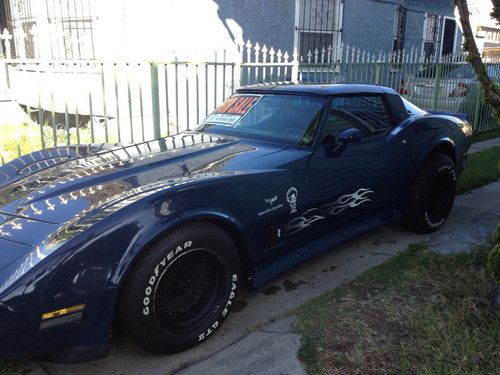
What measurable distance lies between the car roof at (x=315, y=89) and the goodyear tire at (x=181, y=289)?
60.6 inches

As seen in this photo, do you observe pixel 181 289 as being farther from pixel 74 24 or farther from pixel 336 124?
pixel 74 24

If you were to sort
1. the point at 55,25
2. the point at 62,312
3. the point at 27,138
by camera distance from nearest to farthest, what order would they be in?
1. the point at 62,312
2. the point at 27,138
3. the point at 55,25

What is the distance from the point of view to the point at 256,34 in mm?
8828

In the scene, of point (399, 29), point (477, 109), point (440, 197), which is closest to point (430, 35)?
point (399, 29)

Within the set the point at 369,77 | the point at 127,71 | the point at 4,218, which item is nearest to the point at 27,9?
the point at 127,71

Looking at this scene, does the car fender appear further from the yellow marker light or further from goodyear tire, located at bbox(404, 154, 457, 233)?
goodyear tire, located at bbox(404, 154, 457, 233)

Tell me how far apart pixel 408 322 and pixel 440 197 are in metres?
2.05

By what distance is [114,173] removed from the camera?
2.89 m

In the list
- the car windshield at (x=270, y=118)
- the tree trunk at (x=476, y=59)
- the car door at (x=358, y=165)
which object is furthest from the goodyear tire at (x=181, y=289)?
the tree trunk at (x=476, y=59)

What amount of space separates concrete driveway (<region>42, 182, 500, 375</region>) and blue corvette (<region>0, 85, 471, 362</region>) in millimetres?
127

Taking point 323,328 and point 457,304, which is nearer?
point 323,328

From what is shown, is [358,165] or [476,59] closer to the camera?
[476,59]

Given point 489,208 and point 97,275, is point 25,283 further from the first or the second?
Answer: point 489,208

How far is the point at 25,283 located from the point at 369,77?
775cm
